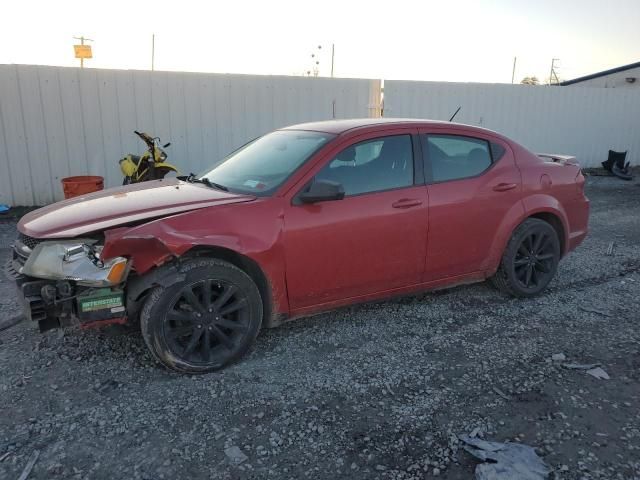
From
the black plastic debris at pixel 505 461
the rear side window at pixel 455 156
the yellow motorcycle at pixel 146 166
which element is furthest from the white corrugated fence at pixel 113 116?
the black plastic debris at pixel 505 461

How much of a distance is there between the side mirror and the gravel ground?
1137 millimetres

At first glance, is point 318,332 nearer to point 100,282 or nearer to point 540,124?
point 100,282

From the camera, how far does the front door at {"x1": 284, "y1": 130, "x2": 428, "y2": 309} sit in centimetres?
369

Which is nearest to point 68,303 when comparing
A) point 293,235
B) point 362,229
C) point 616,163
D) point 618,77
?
point 293,235

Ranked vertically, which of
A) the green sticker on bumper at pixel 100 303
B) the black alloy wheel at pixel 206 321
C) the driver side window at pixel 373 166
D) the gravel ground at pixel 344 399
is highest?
the driver side window at pixel 373 166

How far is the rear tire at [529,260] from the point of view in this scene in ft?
15.6

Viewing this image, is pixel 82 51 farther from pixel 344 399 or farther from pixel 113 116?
pixel 344 399

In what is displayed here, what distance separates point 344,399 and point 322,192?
1.38m

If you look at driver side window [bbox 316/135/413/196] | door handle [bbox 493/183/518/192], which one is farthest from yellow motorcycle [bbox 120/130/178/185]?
door handle [bbox 493/183/518/192]

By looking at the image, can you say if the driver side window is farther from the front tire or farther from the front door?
the front tire

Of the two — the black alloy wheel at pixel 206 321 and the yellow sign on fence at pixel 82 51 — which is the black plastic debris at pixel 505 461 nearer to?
the black alloy wheel at pixel 206 321

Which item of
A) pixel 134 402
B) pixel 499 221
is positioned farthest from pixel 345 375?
pixel 499 221

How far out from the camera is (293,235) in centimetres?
362

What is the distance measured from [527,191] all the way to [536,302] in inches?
40.8
